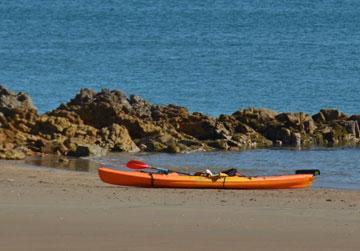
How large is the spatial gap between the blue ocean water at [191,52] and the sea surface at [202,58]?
6 centimetres

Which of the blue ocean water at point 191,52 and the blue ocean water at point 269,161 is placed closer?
the blue ocean water at point 269,161

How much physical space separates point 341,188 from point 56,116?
27.4 ft

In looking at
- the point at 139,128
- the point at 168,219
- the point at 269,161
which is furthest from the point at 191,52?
the point at 168,219

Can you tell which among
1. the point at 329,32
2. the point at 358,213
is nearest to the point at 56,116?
the point at 358,213

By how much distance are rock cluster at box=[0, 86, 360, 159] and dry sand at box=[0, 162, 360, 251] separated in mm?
6314

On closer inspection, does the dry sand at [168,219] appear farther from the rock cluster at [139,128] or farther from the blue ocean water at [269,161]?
the rock cluster at [139,128]

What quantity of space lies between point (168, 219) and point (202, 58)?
4256 cm

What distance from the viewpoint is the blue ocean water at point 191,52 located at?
1694 inches

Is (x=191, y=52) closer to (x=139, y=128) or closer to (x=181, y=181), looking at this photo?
(x=139, y=128)

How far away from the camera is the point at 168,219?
42.9 feet

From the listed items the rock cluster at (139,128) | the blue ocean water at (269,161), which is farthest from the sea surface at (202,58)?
the rock cluster at (139,128)

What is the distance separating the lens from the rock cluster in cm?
2342

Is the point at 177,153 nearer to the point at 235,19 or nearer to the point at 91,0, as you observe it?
the point at 235,19

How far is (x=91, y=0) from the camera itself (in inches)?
3772
